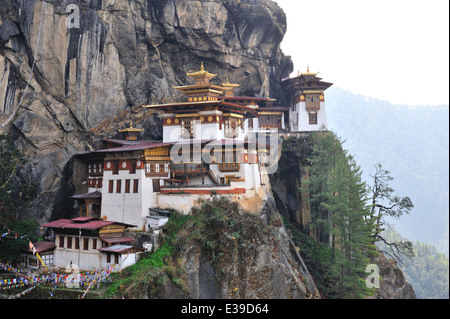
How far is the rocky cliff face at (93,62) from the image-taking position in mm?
35719

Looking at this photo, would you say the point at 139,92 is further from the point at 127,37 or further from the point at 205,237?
the point at 205,237

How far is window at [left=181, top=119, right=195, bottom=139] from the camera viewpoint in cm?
3850

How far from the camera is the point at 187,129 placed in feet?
127

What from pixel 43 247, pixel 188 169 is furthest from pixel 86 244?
pixel 188 169

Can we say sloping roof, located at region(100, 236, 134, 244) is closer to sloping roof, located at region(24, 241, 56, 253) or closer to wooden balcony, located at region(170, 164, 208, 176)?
sloping roof, located at region(24, 241, 56, 253)

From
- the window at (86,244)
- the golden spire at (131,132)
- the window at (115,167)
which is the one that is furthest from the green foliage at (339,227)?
the window at (86,244)

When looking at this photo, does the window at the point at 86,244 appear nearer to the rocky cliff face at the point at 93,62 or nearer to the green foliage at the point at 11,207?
the green foliage at the point at 11,207

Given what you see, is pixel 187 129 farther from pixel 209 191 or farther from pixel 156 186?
pixel 209 191

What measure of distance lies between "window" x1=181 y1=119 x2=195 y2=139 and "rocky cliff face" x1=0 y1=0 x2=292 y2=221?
4.99 metres

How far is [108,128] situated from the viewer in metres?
40.6

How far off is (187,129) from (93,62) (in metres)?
10.7

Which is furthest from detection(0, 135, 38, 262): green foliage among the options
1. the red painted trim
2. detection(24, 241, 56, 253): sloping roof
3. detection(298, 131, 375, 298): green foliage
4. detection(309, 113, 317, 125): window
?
detection(309, 113, 317, 125): window

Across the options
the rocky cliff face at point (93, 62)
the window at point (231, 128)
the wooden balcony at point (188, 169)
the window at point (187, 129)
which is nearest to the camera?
the wooden balcony at point (188, 169)

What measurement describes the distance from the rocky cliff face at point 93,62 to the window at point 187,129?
4988mm
